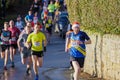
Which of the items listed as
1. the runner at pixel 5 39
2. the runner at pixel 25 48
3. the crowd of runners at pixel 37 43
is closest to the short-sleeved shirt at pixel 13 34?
the crowd of runners at pixel 37 43

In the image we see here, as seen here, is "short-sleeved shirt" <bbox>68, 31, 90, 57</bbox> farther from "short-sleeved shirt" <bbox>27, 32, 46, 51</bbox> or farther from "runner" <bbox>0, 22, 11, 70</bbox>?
"runner" <bbox>0, 22, 11, 70</bbox>

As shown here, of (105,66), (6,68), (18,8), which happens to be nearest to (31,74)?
(6,68)

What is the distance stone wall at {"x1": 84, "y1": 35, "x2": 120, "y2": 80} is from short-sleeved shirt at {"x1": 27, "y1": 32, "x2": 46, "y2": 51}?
5.39 ft

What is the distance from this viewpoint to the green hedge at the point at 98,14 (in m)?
14.1

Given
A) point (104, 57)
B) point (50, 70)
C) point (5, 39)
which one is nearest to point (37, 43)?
point (104, 57)

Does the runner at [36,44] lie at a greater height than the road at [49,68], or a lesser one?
greater

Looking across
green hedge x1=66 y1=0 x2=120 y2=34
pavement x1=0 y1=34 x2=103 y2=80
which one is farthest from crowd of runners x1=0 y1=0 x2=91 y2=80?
green hedge x1=66 y1=0 x2=120 y2=34

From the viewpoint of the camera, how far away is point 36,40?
1557 centimetres

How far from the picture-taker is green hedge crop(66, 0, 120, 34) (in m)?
14.1

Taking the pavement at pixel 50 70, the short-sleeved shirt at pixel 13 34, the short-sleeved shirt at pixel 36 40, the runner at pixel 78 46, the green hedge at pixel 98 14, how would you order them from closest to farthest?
1. the runner at pixel 78 46
2. the green hedge at pixel 98 14
3. the short-sleeved shirt at pixel 36 40
4. the pavement at pixel 50 70
5. the short-sleeved shirt at pixel 13 34

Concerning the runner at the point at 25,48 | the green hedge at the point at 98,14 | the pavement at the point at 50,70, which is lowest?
the pavement at the point at 50,70

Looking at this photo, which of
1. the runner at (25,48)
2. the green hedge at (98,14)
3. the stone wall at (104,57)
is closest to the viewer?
the green hedge at (98,14)

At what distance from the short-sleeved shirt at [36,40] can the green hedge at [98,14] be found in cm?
154

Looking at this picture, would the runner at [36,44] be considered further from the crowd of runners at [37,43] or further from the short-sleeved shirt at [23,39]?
the short-sleeved shirt at [23,39]
